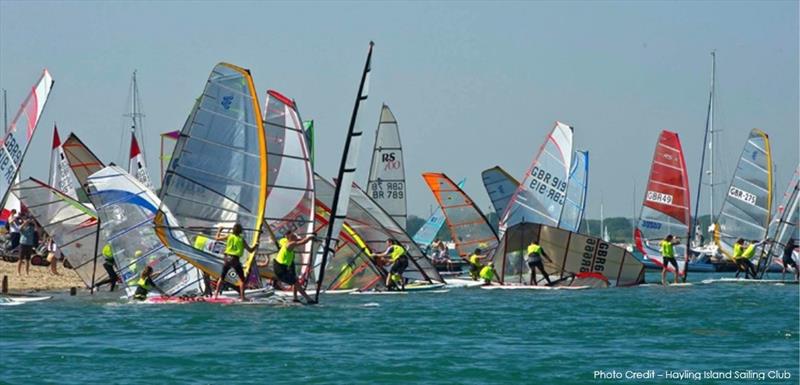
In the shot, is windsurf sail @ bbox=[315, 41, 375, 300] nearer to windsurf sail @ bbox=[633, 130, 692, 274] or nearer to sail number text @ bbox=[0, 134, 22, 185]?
sail number text @ bbox=[0, 134, 22, 185]

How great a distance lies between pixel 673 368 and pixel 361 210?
14.9 meters

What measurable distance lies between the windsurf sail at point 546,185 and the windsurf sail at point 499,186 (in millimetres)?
2448

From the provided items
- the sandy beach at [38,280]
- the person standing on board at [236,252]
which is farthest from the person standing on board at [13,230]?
the person standing on board at [236,252]

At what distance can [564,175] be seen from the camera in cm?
3903

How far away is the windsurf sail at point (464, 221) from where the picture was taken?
39375 mm

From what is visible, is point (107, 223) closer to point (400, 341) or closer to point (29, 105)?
point (29, 105)

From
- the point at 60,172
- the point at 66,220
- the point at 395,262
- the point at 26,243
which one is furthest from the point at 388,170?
the point at 66,220

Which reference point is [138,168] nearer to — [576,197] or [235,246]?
[576,197]

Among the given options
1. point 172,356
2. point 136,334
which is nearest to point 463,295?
point 136,334

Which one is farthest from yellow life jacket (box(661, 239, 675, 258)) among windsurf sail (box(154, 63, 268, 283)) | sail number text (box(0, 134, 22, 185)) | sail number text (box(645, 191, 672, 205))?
sail number text (box(0, 134, 22, 185))

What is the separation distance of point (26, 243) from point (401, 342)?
1420cm

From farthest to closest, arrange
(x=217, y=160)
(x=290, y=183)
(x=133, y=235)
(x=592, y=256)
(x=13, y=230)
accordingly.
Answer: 1. (x=13, y=230)
2. (x=592, y=256)
3. (x=290, y=183)
4. (x=133, y=235)
5. (x=217, y=160)

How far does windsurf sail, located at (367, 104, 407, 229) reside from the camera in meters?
39.0

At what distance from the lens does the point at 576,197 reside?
1556 inches
